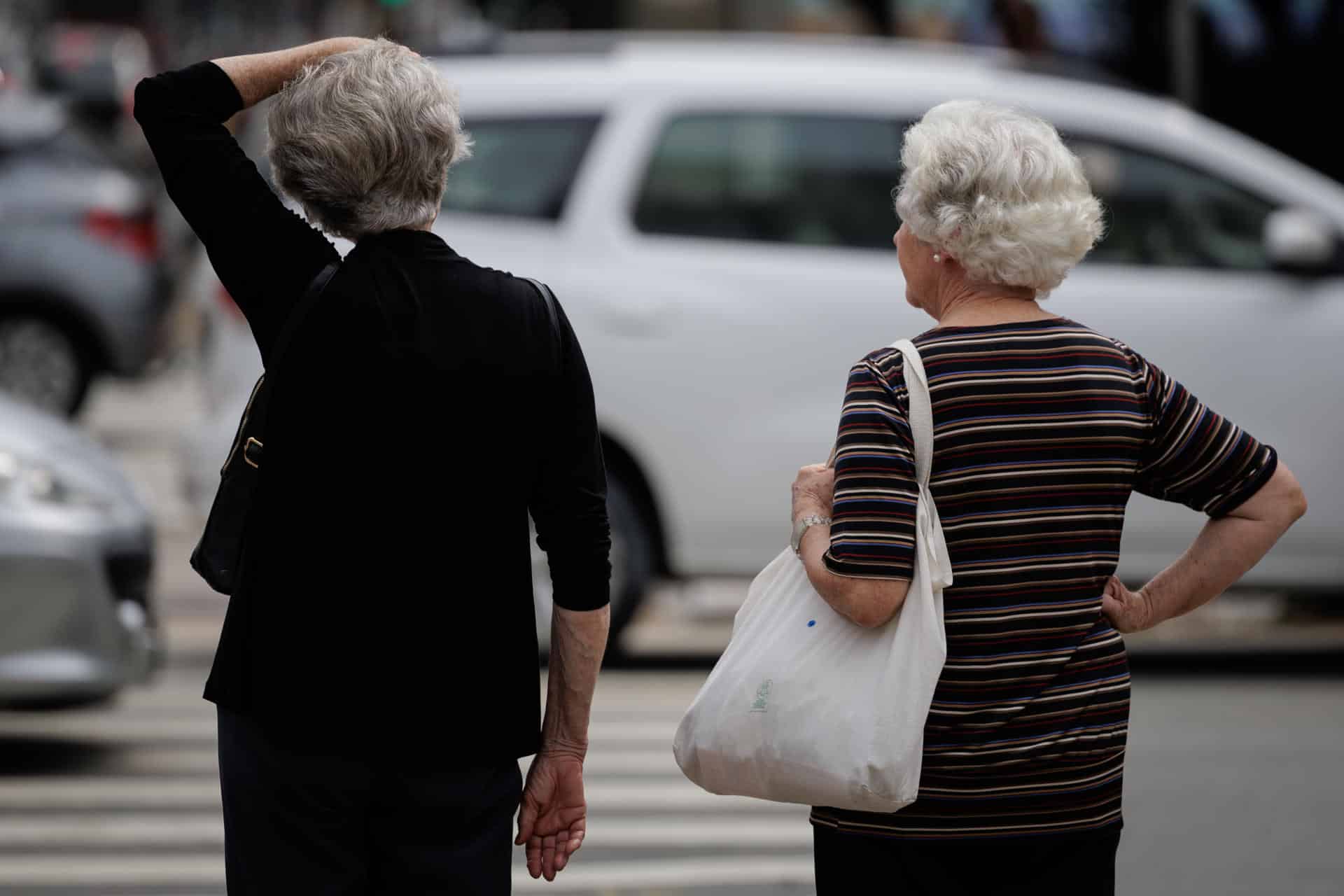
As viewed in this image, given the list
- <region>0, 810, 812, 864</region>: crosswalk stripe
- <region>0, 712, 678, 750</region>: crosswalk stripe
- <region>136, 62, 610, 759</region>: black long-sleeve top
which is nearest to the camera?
<region>136, 62, 610, 759</region>: black long-sleeve top

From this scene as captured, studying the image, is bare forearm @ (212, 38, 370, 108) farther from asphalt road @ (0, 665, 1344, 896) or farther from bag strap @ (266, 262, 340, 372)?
asphalt road @ (0, 665, 1344, 896)

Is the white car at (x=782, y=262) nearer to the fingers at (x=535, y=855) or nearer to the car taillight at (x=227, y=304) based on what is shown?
the car taillight at (x=227, y=304)

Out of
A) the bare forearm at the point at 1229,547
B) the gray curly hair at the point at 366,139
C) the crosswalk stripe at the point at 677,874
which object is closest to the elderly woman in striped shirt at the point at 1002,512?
the bare forearm at the point at 1229,547

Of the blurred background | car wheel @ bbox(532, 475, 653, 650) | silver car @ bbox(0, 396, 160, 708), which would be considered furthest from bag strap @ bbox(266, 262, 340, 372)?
car wheel @ bbox(532, 475, 653, 650)

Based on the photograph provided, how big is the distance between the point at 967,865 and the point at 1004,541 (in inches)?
16.2

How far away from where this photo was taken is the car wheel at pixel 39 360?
12945mm

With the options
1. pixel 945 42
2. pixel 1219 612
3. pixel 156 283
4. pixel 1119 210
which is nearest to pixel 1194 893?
pixel 1119 210

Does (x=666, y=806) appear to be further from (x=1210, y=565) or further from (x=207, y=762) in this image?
(x=1210, y=565)

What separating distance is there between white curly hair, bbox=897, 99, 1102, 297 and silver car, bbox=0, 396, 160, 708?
3.66 meters

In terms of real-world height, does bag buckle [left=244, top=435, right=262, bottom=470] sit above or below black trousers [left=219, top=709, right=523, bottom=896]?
above

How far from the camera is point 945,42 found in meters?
15.8

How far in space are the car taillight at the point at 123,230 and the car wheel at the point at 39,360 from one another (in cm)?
63

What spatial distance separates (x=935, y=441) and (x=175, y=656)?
230 inches

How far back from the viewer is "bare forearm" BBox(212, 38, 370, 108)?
2635 millimetres
